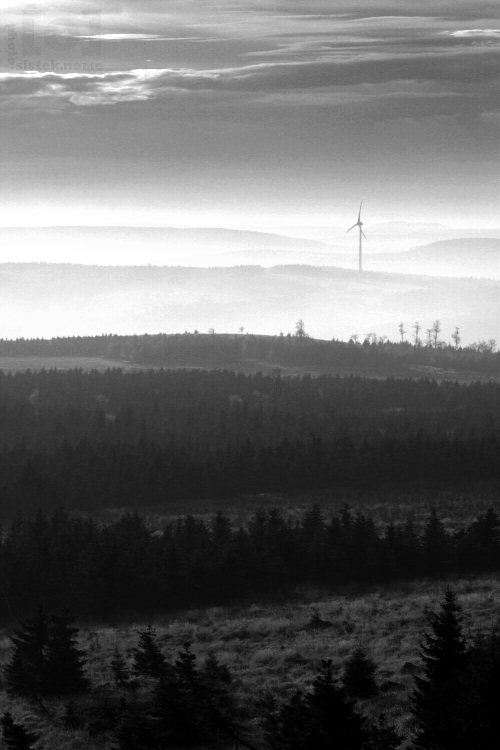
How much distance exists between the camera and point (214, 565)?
2694 inches

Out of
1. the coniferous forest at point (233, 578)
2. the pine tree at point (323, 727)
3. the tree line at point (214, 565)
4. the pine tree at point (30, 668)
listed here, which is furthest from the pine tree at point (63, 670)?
the tree line at point (214, 565)

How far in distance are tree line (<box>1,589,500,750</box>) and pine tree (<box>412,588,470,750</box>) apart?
40mm

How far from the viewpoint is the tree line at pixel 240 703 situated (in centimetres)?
2605

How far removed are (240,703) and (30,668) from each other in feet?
44.4

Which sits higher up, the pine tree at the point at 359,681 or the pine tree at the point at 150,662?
the pine tree at the point at 359,681

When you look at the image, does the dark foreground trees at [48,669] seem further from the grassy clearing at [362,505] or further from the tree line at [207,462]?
the tree line at [207,462]

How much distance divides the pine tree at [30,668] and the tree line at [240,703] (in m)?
0.05

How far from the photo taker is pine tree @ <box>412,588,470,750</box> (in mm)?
25547

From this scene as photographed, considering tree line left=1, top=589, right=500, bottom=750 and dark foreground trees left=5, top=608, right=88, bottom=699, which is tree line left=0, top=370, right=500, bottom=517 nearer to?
dark foreground trees left=5, top=608, right=88, bottom=699

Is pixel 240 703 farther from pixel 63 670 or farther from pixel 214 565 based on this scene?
pixel 214 565

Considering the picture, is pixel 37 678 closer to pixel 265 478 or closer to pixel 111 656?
pixel 111 656

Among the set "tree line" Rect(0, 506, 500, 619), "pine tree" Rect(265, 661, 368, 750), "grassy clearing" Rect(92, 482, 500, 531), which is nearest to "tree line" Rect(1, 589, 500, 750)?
"pine tree" Rect(265, 661, 368, 750)

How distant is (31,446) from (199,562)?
86520 mm

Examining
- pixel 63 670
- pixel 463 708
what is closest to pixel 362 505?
pixel 63 670
